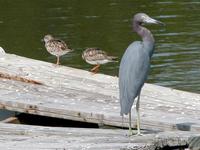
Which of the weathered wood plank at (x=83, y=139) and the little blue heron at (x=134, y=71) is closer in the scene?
the weathered wood plank at (x=83, y=139)

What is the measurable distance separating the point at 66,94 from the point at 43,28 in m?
10.3

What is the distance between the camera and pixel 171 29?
1948 centimetres

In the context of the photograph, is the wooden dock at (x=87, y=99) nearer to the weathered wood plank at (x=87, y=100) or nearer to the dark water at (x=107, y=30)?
the weathered wood plank at (x=87, y=100)

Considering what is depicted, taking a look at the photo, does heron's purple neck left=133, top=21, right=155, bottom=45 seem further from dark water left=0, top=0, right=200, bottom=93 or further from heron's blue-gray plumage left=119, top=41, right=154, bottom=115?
dark water left=0, top=0, right=200, bottom=93

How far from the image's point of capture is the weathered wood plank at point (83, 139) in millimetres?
7898

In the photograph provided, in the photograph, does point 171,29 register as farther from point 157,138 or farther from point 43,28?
point 157,138

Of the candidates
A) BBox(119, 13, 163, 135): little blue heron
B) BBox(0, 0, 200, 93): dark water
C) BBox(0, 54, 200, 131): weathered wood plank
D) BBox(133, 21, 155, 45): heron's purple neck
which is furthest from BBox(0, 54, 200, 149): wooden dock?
BBox(0, 0, 200, 93): dark water

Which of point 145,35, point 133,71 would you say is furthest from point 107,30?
point 133,71

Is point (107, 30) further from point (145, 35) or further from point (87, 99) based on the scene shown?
point (145, 35)

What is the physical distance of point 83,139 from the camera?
8.23 metres

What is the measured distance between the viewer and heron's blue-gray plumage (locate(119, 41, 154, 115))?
8.27 meters

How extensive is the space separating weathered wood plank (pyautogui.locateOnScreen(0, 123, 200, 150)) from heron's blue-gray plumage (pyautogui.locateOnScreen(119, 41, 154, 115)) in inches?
13.3

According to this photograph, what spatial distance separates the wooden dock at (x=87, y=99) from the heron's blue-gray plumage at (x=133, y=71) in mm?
739

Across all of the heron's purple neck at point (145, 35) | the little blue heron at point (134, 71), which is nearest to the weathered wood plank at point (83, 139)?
the little blue heron at point (134, 71)
